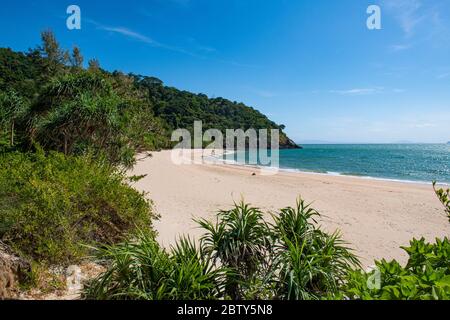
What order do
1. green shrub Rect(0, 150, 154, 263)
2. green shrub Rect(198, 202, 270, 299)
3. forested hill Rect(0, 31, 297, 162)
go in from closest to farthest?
green shrub Rect(198, 202, 270, 299) < green shrub Rect(0, 150, 154, 263) < forested hill Rect(0, 31, 297, 162)

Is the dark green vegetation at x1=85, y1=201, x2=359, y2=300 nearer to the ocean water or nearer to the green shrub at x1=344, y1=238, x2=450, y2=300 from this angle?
the green shrub at x1=344, y1=238, x2=450, y2=300

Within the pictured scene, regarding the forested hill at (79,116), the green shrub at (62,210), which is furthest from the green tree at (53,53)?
the green shrub at (62,210)

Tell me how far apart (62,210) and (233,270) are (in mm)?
3191

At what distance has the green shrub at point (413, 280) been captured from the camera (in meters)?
1.62

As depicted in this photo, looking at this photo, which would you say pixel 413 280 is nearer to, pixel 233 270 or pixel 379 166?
pixel 233 270

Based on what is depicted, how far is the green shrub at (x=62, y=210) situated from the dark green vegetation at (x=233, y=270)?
136cm

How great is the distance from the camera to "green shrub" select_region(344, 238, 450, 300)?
1620mm

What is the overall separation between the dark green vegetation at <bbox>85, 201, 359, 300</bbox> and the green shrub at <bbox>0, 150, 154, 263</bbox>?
4.45 feet

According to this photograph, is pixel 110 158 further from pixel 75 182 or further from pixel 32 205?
pixel 32 205

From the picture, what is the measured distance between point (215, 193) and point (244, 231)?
35.7 feet

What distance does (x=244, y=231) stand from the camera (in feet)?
10.1

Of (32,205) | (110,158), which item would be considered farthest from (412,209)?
(32,205)

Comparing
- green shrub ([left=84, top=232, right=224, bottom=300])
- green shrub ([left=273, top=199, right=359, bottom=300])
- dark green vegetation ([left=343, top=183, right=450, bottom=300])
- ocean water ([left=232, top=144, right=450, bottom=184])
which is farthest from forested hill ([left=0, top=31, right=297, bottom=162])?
ocean water ([left=232, top=144, right=450, bottom=184])

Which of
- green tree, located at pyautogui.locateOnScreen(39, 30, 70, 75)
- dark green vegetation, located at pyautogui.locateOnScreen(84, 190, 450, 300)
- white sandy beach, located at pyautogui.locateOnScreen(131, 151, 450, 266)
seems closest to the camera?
dark green vegetation, located at pyautogui.locateOnScreen(84, 190, 450, 300)
